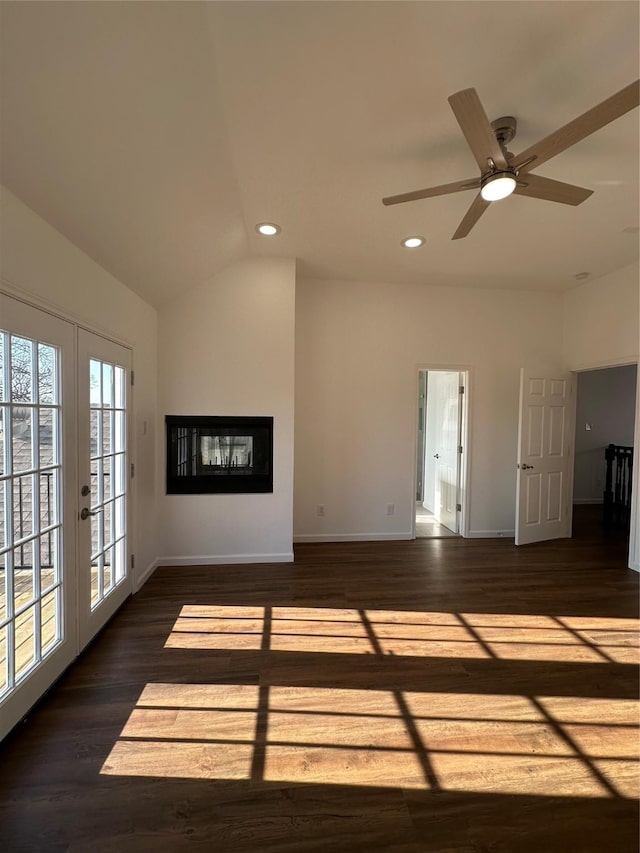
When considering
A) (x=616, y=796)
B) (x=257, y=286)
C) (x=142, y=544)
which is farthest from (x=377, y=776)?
(x=257, y=286)

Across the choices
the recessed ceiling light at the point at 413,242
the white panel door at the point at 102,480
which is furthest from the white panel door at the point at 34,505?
the recessed ceiling light at the point at 413,242

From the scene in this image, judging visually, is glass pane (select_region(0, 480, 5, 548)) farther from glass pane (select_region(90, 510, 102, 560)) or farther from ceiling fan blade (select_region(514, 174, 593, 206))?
ceiling fan blade (select_region(514, 174, 593, 206))

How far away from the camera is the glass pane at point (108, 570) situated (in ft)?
8.48

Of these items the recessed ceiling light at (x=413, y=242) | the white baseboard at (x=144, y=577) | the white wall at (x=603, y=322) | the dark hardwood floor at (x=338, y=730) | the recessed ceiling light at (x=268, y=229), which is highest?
the recessed ceiling light at (x=268, y=229)

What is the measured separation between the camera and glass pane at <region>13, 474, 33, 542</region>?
5.48ft

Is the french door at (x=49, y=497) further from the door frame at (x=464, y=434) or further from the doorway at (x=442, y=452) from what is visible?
the doorway at (x=442, y=452)

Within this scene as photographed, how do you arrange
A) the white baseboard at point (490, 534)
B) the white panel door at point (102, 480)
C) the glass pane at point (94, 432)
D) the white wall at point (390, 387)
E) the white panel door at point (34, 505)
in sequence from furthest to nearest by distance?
the white baseboard at point (490, 534)
the white wall at point (390, 387)
the glass pane at point (94, 432)
the white panel door at point (102, 480)
the white panel door at point (34, 505)

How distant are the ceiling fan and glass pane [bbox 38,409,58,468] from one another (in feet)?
7.01

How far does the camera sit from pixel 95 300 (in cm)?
236

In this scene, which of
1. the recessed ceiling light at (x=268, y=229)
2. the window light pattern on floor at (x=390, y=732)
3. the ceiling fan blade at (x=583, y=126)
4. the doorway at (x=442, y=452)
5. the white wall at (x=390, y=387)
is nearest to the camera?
the ceiling fan blade at (x=583, y=126)

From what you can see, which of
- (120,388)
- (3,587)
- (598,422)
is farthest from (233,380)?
(598,422)

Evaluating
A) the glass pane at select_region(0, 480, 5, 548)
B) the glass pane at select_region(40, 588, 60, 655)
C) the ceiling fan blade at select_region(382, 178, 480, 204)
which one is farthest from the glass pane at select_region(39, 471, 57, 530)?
the ceiling fan blade at select_region(382, 178, 480, 204)

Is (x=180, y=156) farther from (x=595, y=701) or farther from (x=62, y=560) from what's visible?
(x=595, y=701)

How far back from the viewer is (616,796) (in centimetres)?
145
